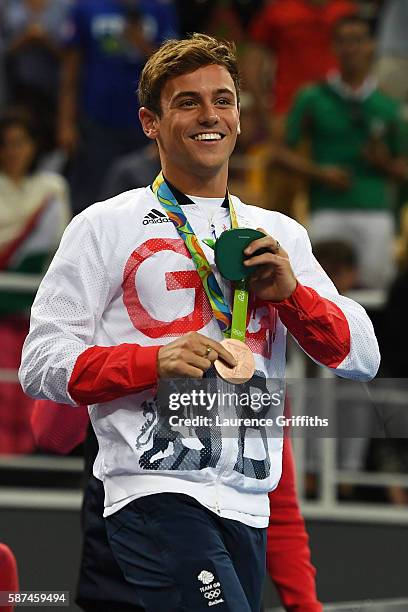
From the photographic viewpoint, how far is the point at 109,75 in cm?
877

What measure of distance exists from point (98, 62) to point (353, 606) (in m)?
5.52

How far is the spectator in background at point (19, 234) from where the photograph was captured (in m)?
7.37

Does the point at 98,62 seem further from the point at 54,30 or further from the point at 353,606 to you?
the point at 353,606

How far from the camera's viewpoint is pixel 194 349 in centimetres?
306

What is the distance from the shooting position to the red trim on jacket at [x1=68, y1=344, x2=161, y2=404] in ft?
10.3

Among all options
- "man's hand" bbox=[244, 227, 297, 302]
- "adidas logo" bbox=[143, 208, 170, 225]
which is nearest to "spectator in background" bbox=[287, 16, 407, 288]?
"adidas logo" bbox=[143, 208, 170, 225]

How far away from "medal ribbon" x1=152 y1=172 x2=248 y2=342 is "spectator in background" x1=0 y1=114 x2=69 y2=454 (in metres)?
3.94

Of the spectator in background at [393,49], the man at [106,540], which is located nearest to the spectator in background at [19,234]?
the spectator in background at [393,49]

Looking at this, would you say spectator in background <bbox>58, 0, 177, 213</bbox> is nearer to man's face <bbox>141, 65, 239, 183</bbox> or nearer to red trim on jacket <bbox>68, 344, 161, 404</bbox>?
man's face <bbox>141, 65, 239, 183</bbox>

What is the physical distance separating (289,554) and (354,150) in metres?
4.50

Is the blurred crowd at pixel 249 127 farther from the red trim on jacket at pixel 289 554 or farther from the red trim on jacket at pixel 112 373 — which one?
the red trim on jacket at pixel 112 373

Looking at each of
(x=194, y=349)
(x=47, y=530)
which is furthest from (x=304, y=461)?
(x=194, y=349)

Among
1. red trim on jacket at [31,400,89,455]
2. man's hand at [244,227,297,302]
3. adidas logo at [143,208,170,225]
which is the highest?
adidas logo at [143,208,170,225]

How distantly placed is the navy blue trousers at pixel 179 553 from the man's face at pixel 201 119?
2.77 feet
